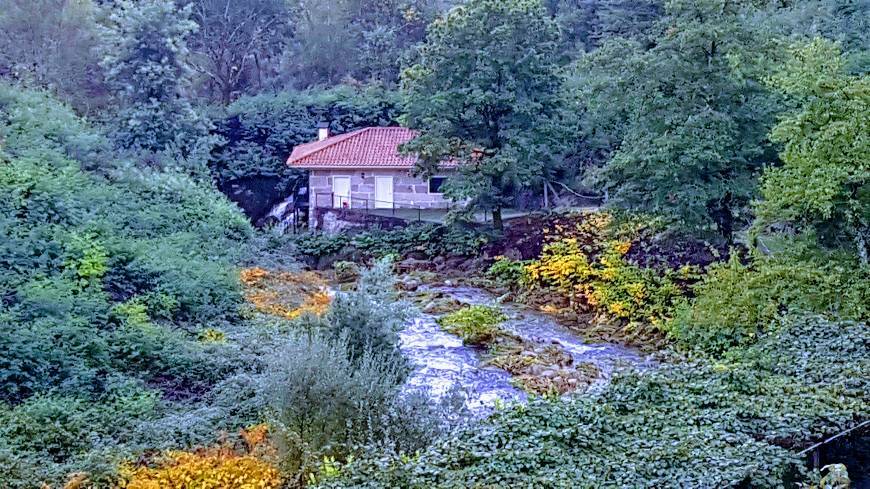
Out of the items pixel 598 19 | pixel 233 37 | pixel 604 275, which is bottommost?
pixel 604 275

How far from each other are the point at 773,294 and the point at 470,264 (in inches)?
474

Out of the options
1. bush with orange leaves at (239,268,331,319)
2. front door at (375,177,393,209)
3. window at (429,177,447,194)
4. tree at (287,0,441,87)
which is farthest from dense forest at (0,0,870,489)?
window at (429,177,447,194)

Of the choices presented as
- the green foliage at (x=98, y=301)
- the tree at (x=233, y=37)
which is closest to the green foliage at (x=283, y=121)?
the tree at (x=233, y=37)

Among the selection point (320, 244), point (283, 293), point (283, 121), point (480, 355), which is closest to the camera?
point (480, 355)

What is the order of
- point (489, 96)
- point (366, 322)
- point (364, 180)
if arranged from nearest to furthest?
point (366, 322), point (489, 96), point (364, 180)

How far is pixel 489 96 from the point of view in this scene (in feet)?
70.2

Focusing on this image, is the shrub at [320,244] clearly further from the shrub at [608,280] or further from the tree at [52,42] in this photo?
the tree at [52,42]

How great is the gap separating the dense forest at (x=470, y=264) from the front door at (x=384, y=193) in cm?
266

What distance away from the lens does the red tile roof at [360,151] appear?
27.3 m

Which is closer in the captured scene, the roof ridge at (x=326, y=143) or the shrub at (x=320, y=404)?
the shrub at (x=320, y=404)

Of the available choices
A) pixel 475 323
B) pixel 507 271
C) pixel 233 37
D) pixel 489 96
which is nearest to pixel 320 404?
pixel 475 323

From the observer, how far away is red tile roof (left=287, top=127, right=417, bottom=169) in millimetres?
27328

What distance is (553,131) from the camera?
73.1 feet

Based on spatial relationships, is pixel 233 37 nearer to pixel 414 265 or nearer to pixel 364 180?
pixel 364 180
